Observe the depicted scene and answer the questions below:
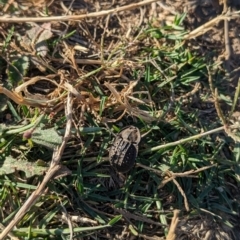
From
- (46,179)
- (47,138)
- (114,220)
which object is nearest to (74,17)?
(47,138)

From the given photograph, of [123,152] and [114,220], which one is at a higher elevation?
[123,152]

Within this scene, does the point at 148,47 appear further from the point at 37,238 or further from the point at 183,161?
the point at 37,238

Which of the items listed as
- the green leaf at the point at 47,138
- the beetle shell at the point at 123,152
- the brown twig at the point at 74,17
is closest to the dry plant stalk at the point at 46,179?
the green leaf at the point at 47,138

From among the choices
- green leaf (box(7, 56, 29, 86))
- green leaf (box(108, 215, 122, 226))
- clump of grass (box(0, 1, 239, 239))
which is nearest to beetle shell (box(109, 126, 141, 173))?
clump of grass (box(0, 1, 239, 239))

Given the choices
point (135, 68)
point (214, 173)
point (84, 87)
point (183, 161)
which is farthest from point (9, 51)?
point (214, 173)

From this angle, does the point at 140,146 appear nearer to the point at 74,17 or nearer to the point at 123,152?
the point at 123,152

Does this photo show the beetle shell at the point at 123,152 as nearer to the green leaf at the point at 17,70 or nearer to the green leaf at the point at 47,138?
the green leaf at the point at 47,138
